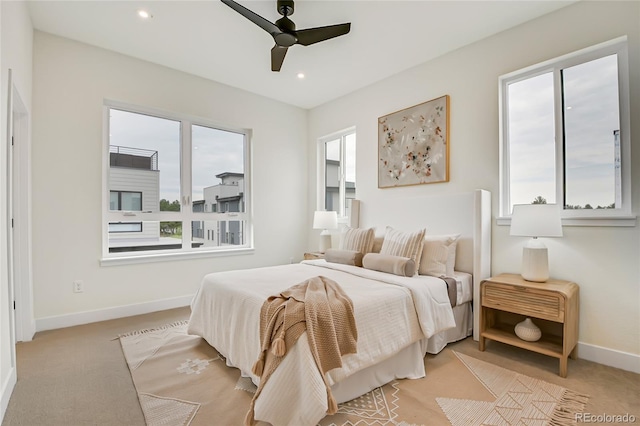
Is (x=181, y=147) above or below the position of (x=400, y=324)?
above

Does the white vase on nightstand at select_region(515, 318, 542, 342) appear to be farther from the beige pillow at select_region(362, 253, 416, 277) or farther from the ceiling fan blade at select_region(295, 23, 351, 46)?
the ceiling fan blade at select_region(295, 23, 351, 46)

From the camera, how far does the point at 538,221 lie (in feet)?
7.92

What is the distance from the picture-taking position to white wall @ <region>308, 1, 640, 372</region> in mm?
2338

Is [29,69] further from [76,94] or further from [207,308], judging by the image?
[207,308]

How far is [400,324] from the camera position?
2.17 meters

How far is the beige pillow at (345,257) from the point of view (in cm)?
324

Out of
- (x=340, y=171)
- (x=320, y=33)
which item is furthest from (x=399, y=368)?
(x=340, y=171)

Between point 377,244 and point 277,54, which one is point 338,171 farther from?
point 277,54

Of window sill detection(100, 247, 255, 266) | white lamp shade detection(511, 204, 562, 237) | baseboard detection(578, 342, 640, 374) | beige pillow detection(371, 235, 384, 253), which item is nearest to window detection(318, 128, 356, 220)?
beige pillow detection(371, 235, 384, 253)

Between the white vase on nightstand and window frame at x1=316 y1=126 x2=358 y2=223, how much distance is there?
8.28 feet

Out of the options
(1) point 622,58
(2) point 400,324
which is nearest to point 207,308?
(2) point 400,324

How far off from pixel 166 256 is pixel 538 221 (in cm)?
389

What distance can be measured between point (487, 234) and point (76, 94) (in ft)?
14.6

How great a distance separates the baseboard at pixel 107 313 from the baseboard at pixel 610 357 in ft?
13.5
